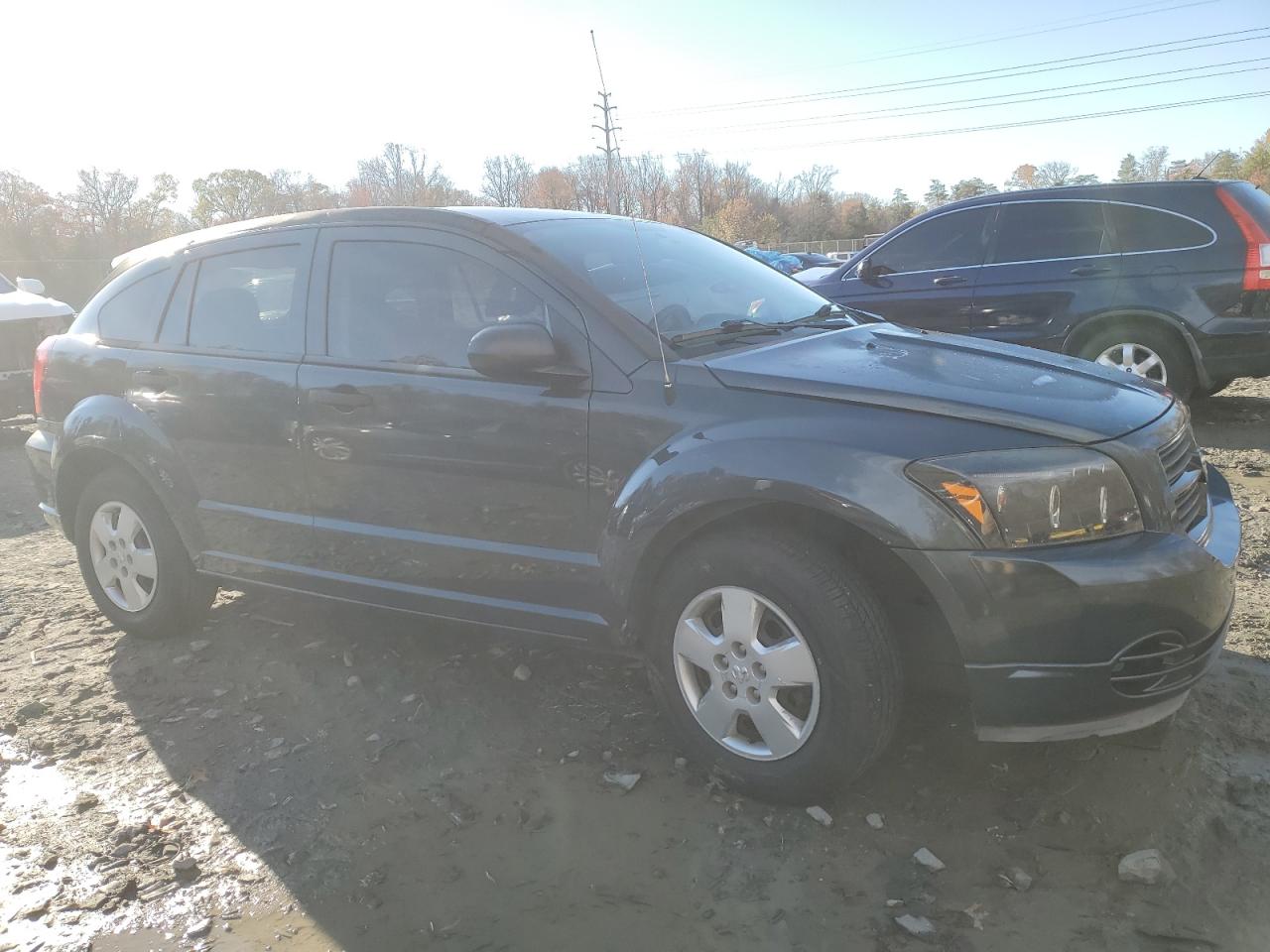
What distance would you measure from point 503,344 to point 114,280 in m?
2.61

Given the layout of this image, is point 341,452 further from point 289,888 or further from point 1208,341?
point 1208,341

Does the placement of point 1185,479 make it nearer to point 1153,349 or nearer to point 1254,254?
point 1153,349

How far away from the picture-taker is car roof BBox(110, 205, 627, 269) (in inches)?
133

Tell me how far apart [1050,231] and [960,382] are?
5226 millimetres

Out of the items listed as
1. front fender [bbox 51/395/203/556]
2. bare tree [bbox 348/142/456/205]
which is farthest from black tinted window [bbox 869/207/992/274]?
bare tree [bbox 348/142/456/205]

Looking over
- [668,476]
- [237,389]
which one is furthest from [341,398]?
[668,476]

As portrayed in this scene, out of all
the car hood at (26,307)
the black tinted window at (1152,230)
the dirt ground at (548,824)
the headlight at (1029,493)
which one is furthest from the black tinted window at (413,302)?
the car hood at (26,307)

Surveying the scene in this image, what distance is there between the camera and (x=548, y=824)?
9.05 feet

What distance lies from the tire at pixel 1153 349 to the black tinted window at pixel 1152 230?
0.58 m

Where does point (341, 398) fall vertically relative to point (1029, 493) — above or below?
above

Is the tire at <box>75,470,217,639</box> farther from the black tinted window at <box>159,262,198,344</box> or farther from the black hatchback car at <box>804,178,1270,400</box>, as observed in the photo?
the black hatchback car at <box>804,178,1270,400</box>

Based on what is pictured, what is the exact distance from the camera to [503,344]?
2885mm

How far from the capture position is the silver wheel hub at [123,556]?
4.18 meters

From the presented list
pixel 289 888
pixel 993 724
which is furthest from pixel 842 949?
pixel 289 888
